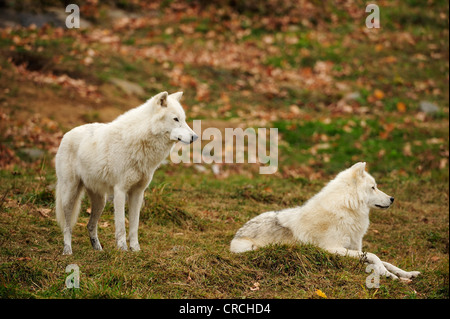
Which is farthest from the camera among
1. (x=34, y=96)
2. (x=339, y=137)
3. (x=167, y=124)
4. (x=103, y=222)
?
(x=339, y=137)

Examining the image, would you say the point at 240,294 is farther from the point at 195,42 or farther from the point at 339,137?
the point at 195,42

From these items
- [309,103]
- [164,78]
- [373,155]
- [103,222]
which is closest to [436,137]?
[373,155]

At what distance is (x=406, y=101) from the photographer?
1575cm

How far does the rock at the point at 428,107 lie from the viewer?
598 inches

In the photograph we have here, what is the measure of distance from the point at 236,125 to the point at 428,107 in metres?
6.65

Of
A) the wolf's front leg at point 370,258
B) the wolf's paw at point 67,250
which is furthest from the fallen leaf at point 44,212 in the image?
the wolf's front leg at point 370,258

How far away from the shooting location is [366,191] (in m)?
6.28

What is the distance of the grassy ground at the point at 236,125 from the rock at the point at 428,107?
232 mm

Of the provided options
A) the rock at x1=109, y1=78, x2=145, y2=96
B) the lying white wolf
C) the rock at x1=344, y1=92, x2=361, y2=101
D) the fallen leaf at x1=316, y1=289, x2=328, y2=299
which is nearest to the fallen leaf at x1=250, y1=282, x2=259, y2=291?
the fallen leaf at x1=316, y1=289, x2=328, y2=299

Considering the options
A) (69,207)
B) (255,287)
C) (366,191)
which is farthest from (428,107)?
(69,207)

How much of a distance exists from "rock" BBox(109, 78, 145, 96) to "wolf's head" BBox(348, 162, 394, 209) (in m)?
9.30

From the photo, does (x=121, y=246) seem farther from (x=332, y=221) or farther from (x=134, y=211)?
(x=332, y=221)

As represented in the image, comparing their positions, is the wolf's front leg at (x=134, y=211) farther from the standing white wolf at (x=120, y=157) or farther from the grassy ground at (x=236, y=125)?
the grassy ground at (x=236, y=125)
